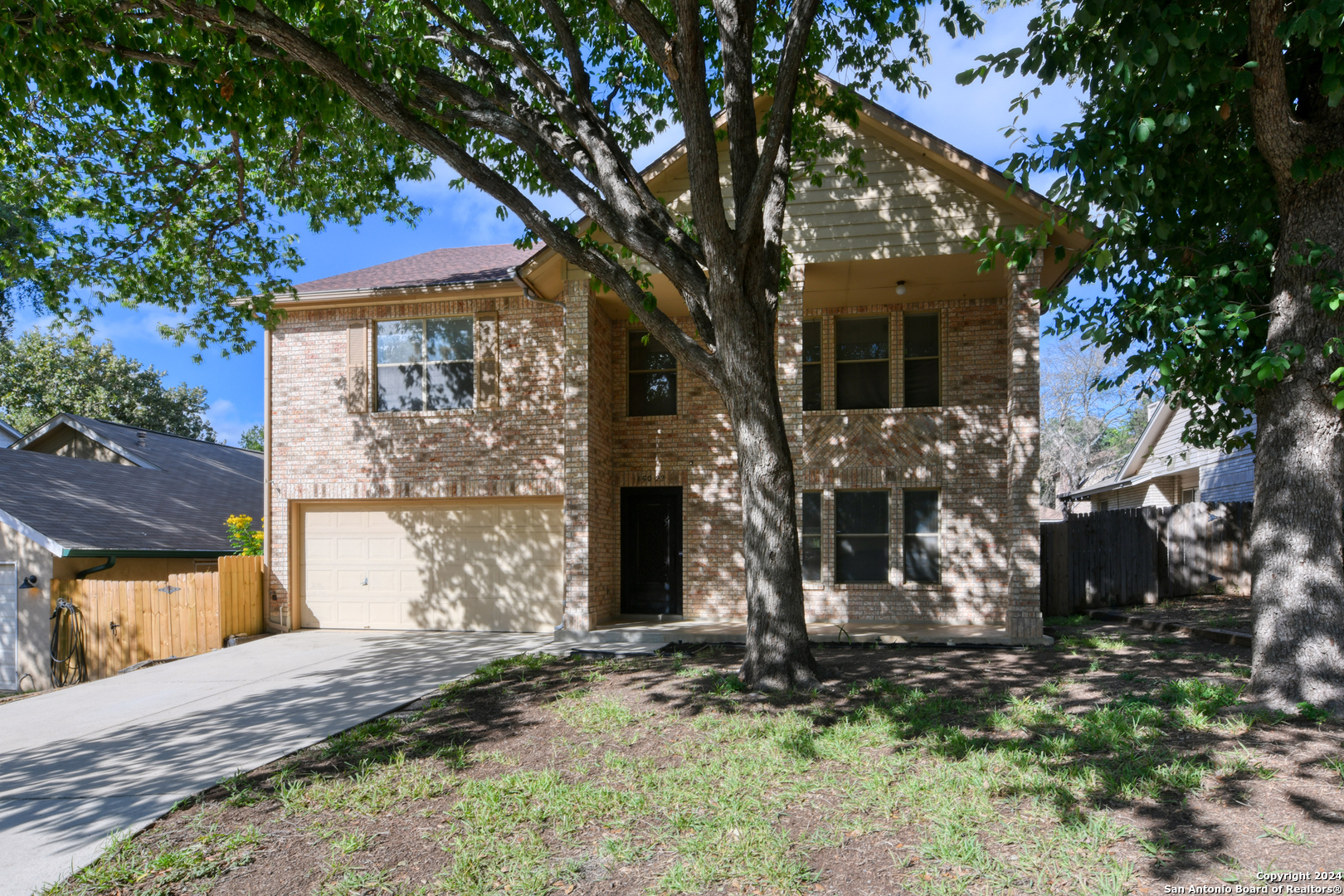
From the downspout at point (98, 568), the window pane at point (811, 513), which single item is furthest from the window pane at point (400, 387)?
the window pane at point (811, 513)

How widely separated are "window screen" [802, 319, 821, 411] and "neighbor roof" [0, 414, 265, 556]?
11.2 meters

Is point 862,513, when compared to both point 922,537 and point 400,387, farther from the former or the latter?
point 400,387

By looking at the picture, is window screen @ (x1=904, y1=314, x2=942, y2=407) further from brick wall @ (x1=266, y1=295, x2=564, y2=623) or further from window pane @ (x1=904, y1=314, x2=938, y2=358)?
brick wall @ (x1=266, y1=295, x2=564, y2=623)

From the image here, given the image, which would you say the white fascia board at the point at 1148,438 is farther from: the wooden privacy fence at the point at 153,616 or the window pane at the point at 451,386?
the wooden privacy fence at the point at 153,616

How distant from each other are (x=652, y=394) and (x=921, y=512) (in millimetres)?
4735

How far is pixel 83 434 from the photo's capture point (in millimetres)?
19641

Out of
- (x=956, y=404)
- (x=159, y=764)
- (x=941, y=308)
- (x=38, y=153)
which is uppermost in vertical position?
(x=38, y=153)

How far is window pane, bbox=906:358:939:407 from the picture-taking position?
12398 mm

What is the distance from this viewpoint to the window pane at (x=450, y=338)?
42.0ft

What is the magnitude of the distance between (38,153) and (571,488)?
27.4ft

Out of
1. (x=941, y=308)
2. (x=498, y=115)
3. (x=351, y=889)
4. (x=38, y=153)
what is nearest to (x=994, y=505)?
(x=941, y=308)

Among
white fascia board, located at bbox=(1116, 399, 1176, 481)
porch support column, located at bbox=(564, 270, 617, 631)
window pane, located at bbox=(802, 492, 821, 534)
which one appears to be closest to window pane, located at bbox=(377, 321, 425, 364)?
porch support column, located at bbox=(564, 270, 617, 631)

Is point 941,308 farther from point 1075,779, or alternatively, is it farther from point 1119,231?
point 1075,779

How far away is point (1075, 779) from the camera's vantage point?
475cm
